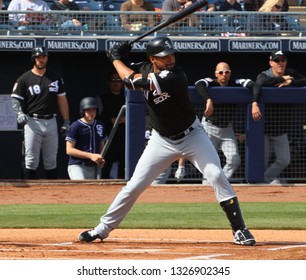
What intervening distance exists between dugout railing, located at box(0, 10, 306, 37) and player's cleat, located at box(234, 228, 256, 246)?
22.7 ft

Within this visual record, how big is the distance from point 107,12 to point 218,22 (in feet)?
5.70

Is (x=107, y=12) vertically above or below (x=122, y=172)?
above

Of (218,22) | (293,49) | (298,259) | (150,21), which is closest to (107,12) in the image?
(150,21)

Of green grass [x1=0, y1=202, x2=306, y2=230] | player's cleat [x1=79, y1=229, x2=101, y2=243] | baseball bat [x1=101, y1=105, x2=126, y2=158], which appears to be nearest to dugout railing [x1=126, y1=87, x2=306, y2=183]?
baseball bat [x1=101, y1=105, x2=126, y2=158]

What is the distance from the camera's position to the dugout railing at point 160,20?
1396 cm

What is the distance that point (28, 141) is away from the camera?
1295 centimetres

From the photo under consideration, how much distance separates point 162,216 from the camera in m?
9.98

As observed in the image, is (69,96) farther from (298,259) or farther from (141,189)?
(298,259)

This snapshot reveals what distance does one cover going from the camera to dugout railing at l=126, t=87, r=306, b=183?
13.0 m

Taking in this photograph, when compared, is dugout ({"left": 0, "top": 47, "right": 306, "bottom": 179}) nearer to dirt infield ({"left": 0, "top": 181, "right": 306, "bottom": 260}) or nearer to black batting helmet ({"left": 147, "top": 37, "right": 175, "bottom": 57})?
dirt infield ({"left": 0, "top": 181, "right": 306, "bottom": 260})

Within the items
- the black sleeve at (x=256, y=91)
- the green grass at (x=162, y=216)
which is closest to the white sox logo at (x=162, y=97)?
the green grass at (x=162, y=216)

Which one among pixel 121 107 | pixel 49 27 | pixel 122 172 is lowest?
pixel 122 172

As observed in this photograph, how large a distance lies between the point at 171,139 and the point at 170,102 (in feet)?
1.01

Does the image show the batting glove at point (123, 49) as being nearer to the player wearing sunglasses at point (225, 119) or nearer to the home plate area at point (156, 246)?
the home plate area at point (156, 246)
